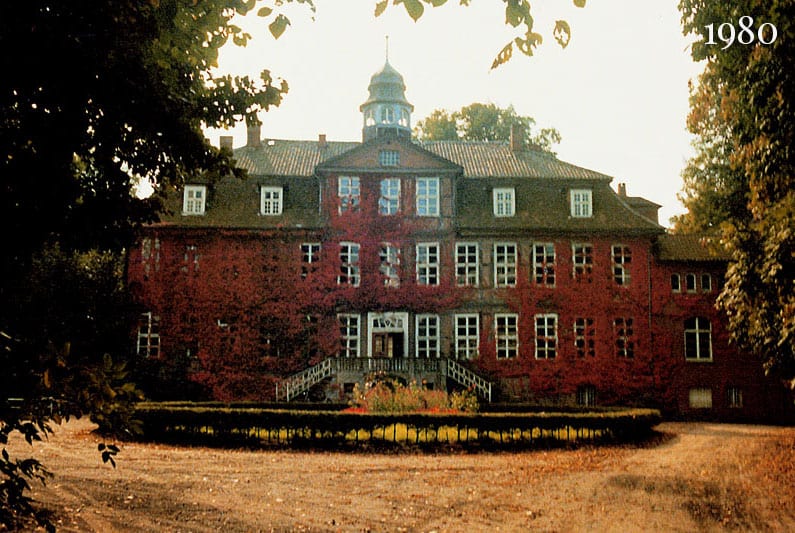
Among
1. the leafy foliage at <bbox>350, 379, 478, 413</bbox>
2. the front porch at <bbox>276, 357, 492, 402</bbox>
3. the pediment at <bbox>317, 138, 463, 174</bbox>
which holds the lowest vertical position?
the leafy foliage at <bbox>350, 379, 478, 413</bbox>

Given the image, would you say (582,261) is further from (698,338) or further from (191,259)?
(191,259)

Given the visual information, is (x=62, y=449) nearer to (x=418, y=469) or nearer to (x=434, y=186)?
(x=418, y=469)

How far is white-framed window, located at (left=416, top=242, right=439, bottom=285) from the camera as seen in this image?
30344mm

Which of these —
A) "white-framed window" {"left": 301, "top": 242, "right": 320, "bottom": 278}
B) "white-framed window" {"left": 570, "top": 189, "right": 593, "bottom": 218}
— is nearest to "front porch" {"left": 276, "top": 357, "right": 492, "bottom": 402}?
"white-framed window" {"left": 301, "top": 242, "right": 320, "bottom": 278}

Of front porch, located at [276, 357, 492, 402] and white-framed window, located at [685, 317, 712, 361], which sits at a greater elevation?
white-framed window, located at [685, 317, 712, 361]

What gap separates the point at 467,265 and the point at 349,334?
5.42 m

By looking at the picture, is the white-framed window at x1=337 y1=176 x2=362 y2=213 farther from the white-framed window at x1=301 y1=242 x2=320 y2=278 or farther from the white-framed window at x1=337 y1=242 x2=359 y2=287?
the white-framed window at x1=301 y1=242 x2=320 y2=278

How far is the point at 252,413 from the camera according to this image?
60.7ft

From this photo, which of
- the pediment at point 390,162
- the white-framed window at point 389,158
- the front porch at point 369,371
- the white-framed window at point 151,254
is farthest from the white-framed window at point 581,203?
the white-framed window at point 151,254

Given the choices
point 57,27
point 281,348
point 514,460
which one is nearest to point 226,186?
point 281,348

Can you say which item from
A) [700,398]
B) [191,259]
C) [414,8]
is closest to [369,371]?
[191,259]

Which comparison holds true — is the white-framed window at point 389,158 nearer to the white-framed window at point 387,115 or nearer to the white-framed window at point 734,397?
the white-framed window at point 387,115

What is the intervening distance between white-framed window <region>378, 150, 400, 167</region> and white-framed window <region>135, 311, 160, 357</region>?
1076cm

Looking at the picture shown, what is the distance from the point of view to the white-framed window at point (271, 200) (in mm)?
30844
